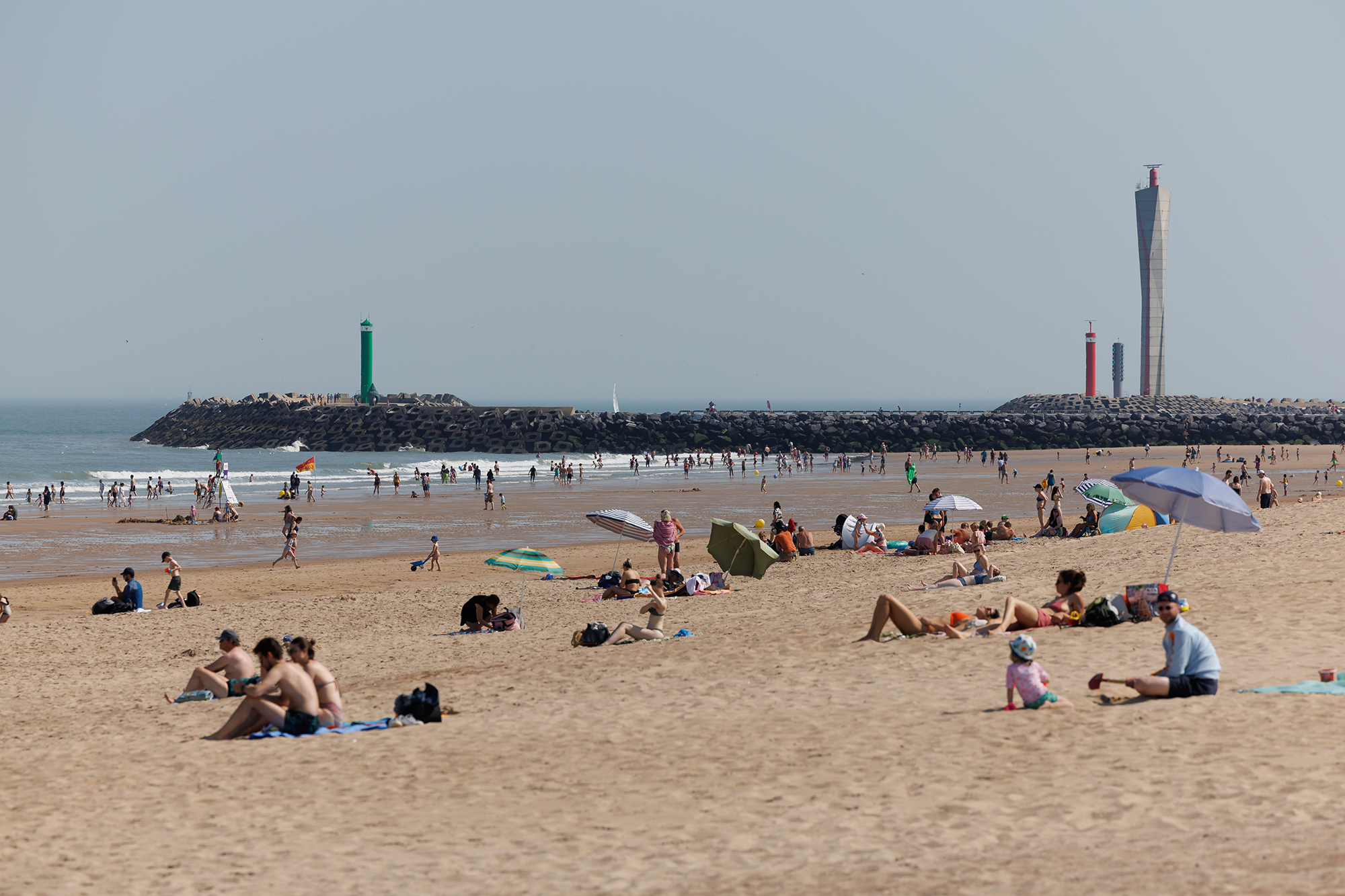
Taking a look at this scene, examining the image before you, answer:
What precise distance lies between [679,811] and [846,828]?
1.01 m

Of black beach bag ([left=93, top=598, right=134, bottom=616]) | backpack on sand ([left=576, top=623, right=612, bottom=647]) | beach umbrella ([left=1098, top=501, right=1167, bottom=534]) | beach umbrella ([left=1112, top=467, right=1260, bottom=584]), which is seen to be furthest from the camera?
beach umbrella ([left=1098, top=501, right=1167, bottom=534])

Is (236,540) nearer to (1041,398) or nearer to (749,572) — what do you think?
(749,572)

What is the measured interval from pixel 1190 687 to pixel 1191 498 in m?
4.14

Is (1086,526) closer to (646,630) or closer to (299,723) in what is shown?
(646,630)

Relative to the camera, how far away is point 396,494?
4572 cm

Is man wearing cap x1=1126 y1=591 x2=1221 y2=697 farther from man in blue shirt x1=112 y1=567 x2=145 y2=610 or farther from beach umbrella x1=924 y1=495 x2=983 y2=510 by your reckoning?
man in blue shirt x1=112 y1=567 x2=145 y2=610

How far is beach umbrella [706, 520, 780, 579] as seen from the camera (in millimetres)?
17703

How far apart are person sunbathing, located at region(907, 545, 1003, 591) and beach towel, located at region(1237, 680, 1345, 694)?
659cm

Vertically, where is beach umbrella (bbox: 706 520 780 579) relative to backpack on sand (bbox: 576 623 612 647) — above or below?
above

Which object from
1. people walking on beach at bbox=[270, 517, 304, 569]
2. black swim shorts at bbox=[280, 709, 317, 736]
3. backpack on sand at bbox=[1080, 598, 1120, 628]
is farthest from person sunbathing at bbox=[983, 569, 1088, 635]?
people walking on beach at bbox=[270, 517, 304, 569]

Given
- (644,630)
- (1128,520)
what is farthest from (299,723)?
(1128,520)

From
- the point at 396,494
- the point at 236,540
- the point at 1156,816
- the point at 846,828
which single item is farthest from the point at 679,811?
the point at 396,494

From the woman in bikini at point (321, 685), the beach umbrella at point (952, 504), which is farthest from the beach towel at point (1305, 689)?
the beach umbrella at point (952, 504)

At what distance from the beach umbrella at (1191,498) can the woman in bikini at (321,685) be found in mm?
7864
